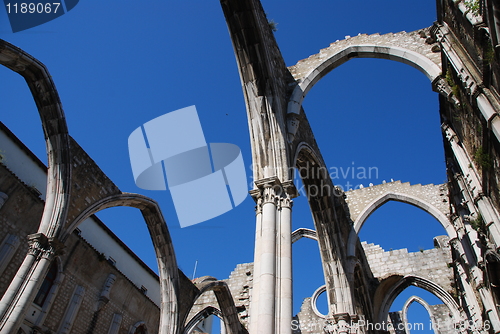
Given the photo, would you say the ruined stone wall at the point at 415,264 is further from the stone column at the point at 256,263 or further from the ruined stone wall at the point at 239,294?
the stone column at the point at 256,263

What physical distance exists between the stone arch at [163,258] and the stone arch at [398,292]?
7496mm

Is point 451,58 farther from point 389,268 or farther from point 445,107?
point 389,268

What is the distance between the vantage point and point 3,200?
30.8 ft

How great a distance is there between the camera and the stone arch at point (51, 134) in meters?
7.95

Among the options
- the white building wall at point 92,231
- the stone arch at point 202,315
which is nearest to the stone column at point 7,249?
the white building wall at point 92,231

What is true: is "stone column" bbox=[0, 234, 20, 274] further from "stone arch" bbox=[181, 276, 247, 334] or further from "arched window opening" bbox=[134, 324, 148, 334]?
"arched window opening" bbox=[134, 324, 148, 334]

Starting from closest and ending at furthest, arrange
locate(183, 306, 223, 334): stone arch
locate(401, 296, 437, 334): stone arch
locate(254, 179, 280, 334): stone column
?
1. locate(254, 179, 280, 334): stone column
2. locate(183, 306, 223, 334): stone arch
3. locate(401, 296, 437, 334): stone arch

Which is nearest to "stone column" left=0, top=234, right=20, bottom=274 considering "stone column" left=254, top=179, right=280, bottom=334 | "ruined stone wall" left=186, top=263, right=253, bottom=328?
"stone column" left=254, top=179, right=280, bottom=334

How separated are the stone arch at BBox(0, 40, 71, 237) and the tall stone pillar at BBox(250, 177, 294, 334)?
4.56m

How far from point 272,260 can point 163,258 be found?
6.76 metres

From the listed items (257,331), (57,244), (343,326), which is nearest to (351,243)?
(343,326)

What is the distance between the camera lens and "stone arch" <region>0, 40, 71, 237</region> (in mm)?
7949

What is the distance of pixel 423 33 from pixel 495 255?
5.13 meters

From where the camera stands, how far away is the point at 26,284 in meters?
6.99
